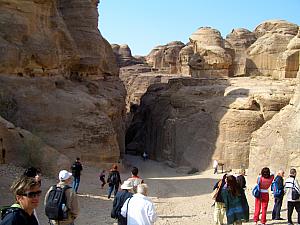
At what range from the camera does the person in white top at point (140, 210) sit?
521 cm

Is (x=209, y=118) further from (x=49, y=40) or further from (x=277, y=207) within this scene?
(x=277, y=207)

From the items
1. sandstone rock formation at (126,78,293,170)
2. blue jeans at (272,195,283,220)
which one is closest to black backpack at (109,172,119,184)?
blue jeans at (272,195,283,220)

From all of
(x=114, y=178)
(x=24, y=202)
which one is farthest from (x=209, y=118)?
(x=24, y=202)

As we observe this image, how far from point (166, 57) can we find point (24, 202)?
190 ft

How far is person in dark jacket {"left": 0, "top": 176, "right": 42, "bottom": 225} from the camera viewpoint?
3.67m

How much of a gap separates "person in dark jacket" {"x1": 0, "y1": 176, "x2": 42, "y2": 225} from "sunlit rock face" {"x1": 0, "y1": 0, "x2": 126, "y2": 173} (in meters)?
14.0

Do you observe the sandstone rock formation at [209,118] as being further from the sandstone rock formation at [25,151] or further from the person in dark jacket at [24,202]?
the person in dark jacket at [24,202]

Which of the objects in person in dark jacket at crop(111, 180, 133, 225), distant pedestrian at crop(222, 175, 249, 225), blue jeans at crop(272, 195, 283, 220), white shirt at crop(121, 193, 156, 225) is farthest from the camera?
blue jeans at crop(272, 195, 283, 220)

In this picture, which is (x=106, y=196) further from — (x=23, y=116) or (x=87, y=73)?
(x=87, y=73)

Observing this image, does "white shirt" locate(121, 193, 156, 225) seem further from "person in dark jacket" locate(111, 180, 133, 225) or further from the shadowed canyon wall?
the shadowed canyon wall

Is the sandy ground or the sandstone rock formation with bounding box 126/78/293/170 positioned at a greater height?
the sandstone rock formation with bounding box 126/78/293/170

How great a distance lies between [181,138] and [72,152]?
8.94 meters

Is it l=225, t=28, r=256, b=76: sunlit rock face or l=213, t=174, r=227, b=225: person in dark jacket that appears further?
l=225, t=28, r=256, b=76: sunlit rock face

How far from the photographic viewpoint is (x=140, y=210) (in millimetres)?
5242
